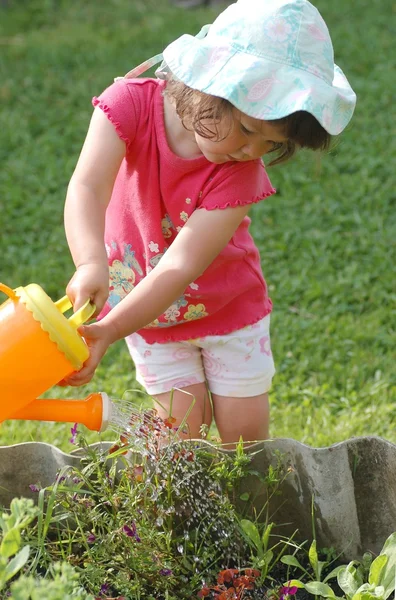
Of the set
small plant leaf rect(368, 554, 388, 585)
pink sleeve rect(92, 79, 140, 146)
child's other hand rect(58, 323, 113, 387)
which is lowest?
small plant leaf rect(368, 554, 388, 585)

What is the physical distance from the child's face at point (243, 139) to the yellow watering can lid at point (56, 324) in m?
0.51

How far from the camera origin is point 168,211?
2.19 metres

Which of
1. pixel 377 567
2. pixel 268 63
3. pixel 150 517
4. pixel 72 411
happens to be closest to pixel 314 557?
pixel 377 567

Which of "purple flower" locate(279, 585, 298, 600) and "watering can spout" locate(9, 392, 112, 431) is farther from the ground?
"watering can spout" locate(9, 392, 112, 431)

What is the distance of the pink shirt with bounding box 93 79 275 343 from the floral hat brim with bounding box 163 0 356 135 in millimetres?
302

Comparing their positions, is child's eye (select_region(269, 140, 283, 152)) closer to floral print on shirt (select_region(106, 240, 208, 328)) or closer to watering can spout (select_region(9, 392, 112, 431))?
floral print on shirt (select_region(106, 240, 208, 328))

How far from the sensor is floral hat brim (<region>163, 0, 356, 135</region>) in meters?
1.72

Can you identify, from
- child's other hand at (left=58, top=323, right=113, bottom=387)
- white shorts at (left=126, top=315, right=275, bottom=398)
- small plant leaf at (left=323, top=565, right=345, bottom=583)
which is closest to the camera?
child's other hand at (left=58, top=323, right=113, bottom=387)

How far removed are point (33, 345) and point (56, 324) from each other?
0.06 metres

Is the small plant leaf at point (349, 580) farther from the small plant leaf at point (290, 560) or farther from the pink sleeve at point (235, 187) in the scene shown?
the pink sleeve at point (235, 187)

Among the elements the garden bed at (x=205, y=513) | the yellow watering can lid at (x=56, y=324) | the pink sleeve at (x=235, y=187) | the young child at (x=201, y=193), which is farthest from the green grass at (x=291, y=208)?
the yellow watering can lid at (x=56, y=324)

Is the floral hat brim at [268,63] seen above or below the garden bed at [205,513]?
above

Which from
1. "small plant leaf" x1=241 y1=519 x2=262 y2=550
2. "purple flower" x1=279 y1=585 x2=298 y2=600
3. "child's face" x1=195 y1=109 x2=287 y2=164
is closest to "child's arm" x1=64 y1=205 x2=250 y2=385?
"child's face" x1=195 y1=109 x2=287 y2=164

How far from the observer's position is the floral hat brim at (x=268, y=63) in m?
1.72
